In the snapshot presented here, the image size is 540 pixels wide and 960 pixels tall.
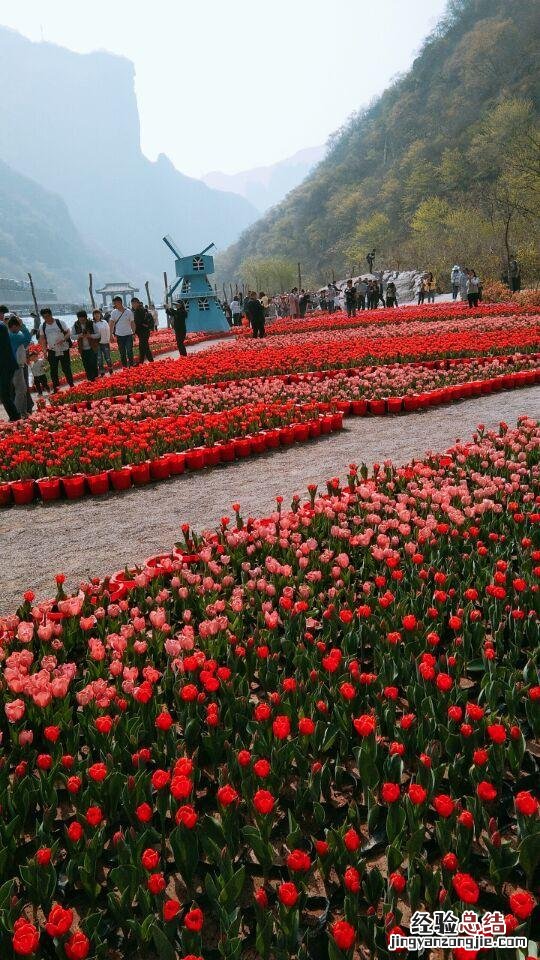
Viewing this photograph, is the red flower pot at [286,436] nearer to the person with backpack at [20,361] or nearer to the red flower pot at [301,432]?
the red flower pot at [301,432]

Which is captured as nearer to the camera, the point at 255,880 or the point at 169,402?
the point at 255,880

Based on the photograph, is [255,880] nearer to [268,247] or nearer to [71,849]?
[71,849]

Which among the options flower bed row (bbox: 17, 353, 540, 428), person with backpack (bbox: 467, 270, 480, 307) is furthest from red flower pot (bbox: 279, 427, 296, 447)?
person with backpack (bbox: 467, 270, 480, 307)

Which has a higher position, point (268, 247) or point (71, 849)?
point (268, 247)

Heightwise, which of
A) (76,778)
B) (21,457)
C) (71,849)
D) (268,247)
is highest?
(268,247)

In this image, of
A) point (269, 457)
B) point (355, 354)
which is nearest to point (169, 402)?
point (269, 457)

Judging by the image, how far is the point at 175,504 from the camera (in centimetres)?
743

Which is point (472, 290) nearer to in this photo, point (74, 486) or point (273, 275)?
point (74, 486)

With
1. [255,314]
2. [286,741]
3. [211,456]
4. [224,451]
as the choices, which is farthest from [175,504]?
[255,314]

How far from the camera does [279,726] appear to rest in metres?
2.78

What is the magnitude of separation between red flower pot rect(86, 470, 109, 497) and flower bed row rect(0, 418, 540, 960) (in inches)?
132

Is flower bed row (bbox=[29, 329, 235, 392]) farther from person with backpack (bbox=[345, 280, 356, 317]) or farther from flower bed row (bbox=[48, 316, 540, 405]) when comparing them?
person with backpack (bbox=[345, 280, 356, 317])

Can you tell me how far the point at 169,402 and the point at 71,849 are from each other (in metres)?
10.5

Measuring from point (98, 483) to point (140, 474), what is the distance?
534mm
